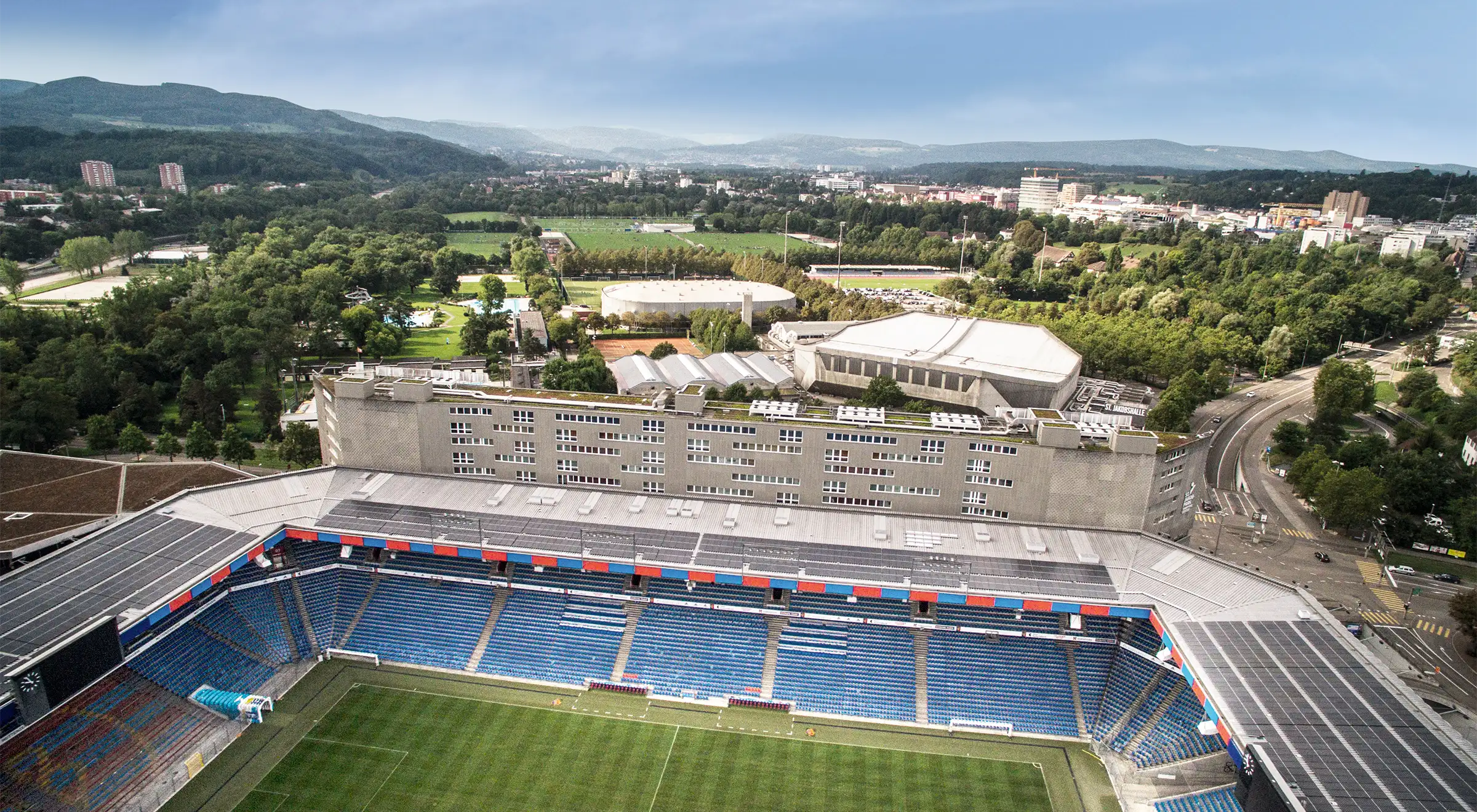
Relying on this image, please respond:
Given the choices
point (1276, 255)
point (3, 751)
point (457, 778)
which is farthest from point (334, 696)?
point (1276, 255)

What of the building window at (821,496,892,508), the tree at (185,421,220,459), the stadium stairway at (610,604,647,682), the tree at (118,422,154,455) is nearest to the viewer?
the stadium stairway at (610,604,647,682)

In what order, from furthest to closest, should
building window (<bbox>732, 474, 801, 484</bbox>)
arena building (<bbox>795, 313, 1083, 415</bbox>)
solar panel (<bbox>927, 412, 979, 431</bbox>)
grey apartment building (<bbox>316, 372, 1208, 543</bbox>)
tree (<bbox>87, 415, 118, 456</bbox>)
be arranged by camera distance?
arena building (<bbox>795, 313, 1083, 415</bbox>) < tree (<bbox>87, 415, 118, 456</bbox>) < building window (<bbox>732, 474, 801, 484</bbox>) < solar panel (<bbox>927, 412, 979, 431</bbox>) < grey apartment building (<bbox>316, 372, 1208, 543</bbox>)

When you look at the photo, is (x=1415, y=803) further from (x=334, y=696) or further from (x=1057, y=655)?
(x=334, y=696)

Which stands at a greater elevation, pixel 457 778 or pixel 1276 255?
pixel 1276 255

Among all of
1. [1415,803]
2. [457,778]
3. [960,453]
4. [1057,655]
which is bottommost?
[457,778]

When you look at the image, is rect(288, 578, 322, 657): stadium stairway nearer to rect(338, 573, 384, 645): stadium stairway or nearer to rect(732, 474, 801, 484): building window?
rect(338, 573, 384, 645): stadium stairway

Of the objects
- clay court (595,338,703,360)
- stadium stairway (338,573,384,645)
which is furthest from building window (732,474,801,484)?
clay court (595,338,703,360)
